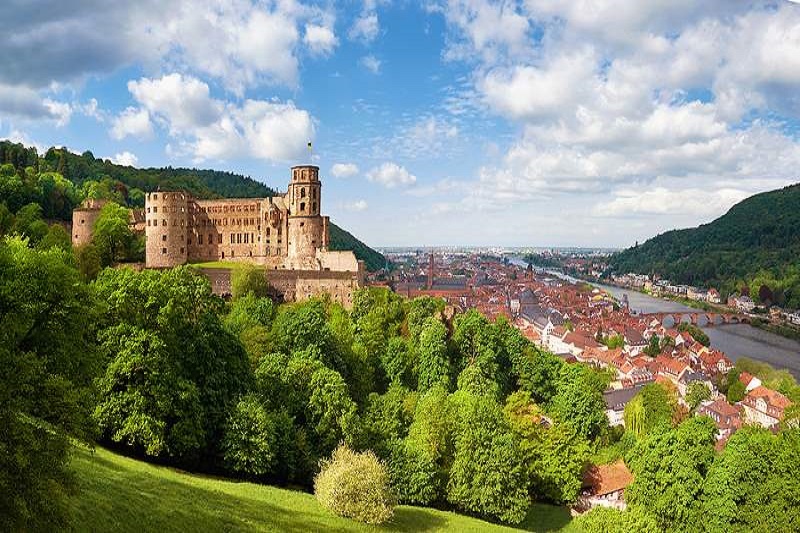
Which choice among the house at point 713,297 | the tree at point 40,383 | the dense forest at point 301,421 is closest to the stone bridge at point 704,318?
the house at point 713,297

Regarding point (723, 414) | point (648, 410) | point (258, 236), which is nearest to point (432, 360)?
point (648, 410)

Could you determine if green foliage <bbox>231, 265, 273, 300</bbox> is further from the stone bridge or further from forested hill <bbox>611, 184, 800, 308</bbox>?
forested hill <bbox>611, 184, 800, 308</bbox>

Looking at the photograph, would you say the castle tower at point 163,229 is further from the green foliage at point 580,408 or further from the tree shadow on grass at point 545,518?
the tree shadow on grass at point 545,518

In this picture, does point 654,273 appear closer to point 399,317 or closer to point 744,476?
point 399,317

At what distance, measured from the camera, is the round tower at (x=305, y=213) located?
46281mm

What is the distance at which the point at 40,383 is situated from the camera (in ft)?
33.0

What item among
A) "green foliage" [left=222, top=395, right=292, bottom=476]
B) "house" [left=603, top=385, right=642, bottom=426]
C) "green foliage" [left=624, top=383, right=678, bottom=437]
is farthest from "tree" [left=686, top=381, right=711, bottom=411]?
"green foliage" [left=222, top=395, right=292, bottom=476]

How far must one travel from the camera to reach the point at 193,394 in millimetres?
19484

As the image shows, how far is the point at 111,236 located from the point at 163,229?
3.55m

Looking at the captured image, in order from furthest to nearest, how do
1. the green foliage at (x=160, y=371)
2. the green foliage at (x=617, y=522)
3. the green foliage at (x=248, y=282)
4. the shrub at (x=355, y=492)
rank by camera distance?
the green foliage at (x=248, y=282)
the green foliage at (x=617, y=522)
the shrub at (x=355, y=492)
the green foliage at (x=160, y=371)

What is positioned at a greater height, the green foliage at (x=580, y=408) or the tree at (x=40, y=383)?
the tree at (x=40, y=383)

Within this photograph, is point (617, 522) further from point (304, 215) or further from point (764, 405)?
point (304, 215)

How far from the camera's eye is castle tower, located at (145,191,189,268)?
45.0m

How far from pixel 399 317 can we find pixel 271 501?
23.7m
